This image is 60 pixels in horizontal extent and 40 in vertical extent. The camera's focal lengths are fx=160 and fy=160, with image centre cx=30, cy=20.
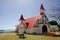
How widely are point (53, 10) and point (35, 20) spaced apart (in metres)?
13.8

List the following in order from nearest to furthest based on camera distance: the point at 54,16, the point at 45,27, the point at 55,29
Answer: the point at 54,16
the point at 45,27
the point at 55,29

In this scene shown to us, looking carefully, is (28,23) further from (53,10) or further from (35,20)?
(53,10)

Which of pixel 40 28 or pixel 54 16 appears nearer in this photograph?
pixel 54 16

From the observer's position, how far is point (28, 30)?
22250mm

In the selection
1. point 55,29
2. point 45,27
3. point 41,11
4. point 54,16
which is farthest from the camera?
point 55,29

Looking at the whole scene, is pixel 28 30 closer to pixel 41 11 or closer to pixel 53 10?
pixel 41 11

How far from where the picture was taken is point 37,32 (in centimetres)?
2177

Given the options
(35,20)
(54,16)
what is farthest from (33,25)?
(54,16)

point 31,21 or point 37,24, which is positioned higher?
point 31,21

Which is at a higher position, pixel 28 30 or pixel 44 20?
pixel 44 20

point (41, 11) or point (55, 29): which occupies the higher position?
point (41, 11)

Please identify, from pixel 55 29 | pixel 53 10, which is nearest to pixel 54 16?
pixel 53 10

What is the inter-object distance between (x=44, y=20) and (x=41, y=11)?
163 cm

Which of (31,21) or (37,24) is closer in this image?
(37,24)
